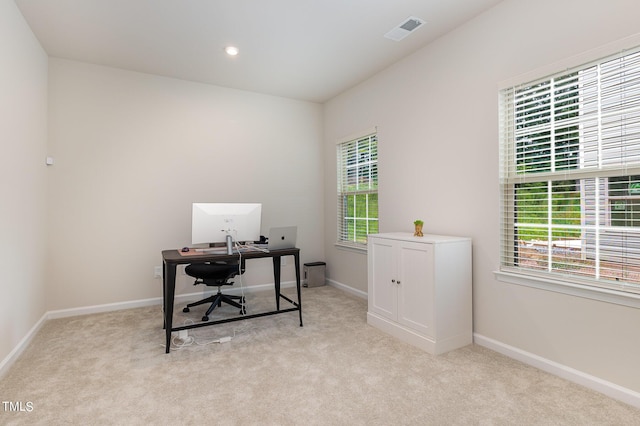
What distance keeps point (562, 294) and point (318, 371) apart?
1774 millimetres

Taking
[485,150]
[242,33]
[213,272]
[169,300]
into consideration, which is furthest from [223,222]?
[485,150]

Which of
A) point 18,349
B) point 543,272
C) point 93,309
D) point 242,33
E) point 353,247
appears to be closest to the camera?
point 543,272

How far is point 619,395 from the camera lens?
1.97m

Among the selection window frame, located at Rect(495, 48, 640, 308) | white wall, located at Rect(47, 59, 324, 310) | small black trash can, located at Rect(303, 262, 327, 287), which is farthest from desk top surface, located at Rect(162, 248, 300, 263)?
window frame, located at Rect(495, 48, 640, 308)

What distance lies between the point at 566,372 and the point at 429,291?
1.00m

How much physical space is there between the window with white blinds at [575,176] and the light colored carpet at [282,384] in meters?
0.82

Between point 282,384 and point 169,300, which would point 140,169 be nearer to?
point 169,300

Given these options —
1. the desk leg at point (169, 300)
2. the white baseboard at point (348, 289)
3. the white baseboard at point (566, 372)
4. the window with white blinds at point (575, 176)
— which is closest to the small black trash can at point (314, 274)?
the white baseboard at point (348, 289)

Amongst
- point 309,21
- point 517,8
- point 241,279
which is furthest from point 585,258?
point 241,279

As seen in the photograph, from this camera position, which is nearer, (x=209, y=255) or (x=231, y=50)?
(x=209, y=255)

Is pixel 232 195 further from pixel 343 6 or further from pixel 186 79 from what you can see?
pixel 343 6

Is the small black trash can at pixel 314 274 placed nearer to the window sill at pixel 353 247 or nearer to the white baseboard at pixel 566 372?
the window sill at pixel 353 247

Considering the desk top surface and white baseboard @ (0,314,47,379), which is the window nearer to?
the desk top surface

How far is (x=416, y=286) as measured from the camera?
2746mm
